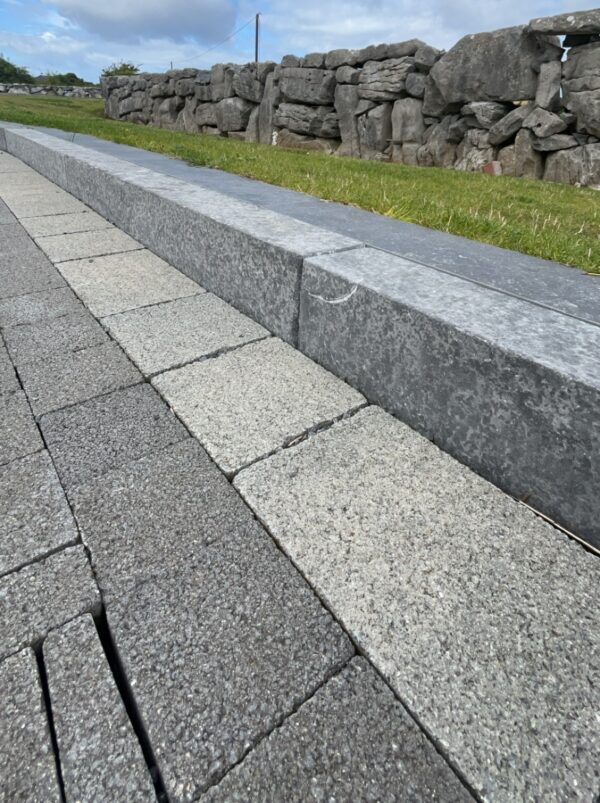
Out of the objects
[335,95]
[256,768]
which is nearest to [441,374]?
[256,768]

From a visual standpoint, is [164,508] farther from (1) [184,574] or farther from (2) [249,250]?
(2) [249,250]

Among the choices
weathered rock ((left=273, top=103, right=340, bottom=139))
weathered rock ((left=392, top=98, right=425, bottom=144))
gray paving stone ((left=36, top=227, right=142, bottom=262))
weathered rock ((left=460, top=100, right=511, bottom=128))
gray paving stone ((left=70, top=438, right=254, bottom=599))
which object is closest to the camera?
gray paving stone ((left=70, top=438, right=254, bottom=599))

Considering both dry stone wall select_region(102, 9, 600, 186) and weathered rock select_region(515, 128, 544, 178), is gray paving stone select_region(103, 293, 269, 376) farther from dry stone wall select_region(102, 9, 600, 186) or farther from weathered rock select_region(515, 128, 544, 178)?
weathered rock select_region(515, 128, 544, 178)

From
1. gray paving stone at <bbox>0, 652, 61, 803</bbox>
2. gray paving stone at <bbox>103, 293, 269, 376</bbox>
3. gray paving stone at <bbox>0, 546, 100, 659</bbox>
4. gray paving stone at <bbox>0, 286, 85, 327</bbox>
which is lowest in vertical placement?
gray paving stone at <bbox>0, 652, 61, 803</bbox>

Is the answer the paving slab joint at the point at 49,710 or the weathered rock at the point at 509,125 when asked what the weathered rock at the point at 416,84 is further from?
the paving slab joint at the point at 49,710

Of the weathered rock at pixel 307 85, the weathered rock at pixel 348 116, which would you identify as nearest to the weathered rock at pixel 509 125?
the weathered rock at pixel 348 116

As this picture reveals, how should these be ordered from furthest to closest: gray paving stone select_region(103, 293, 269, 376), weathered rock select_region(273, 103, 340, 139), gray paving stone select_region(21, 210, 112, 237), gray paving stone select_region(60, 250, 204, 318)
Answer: weathered rock select_region(273, 103, 340, 139) → gray paving stone select_region(21, 210, 112, 237) → gray paving stone select_region(60, 250, 204, 318) → gray paving stone select_region(103, 293, 269, 376)

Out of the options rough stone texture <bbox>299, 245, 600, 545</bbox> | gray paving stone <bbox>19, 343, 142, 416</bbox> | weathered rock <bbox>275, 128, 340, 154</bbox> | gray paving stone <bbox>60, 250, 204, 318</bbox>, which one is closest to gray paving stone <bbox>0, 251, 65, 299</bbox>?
gray paving stone <bbox>60, 250, 204, 318</bbox>

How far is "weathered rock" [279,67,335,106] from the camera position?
880cm

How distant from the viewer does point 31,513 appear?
3.72ft

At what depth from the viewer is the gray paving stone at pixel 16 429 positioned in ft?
4.39

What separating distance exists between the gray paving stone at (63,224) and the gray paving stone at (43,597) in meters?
2.91

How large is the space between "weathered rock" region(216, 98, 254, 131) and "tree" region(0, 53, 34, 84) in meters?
35.9

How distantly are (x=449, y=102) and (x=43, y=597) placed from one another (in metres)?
8.49
